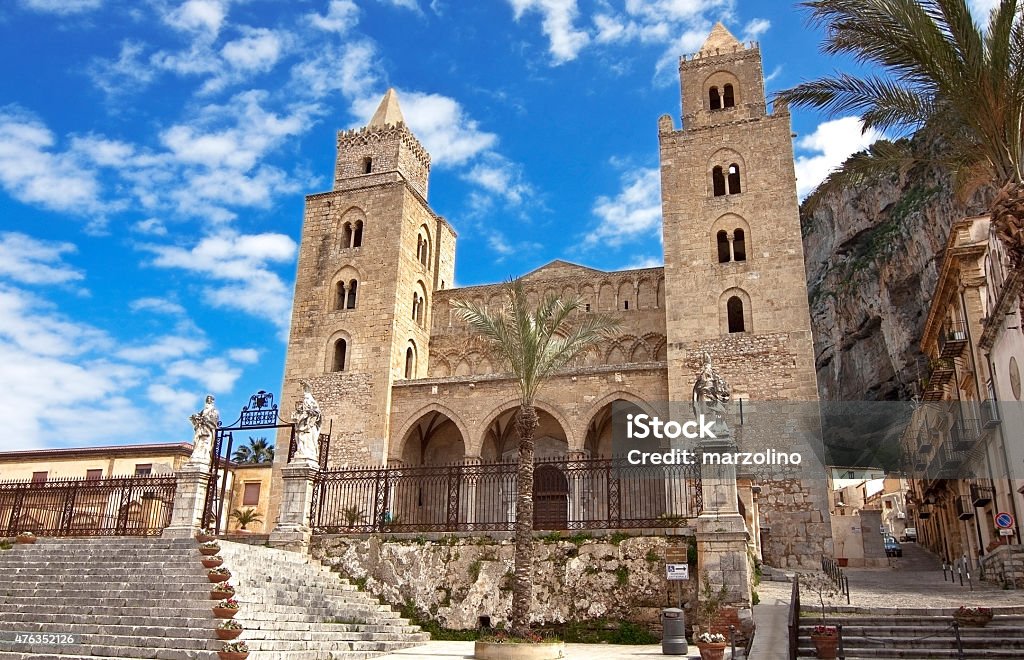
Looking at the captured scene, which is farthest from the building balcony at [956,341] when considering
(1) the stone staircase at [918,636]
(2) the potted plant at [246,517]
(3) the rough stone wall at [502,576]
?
(2) the potted plant at [246,517]

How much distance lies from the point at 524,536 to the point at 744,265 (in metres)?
15.0

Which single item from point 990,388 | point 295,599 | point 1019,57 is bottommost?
point 295,599

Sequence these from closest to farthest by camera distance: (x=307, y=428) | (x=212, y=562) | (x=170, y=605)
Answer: (x=170, y=605) < (x=212, y=562) < (x=307, y=428)

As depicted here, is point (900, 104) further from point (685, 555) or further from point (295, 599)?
point (295, 599)

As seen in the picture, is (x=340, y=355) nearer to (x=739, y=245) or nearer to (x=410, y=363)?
(x=410, y=363)

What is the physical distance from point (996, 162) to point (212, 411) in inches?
556

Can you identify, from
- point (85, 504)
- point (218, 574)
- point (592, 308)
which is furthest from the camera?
point (592, 308)

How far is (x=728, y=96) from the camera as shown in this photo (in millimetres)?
28281

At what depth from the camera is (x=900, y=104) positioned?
35.2 feet

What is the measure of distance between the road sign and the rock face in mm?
26742

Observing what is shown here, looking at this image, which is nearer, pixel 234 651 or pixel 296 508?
pixel 234 651

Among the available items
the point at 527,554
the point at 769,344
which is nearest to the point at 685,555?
the point at 527,554

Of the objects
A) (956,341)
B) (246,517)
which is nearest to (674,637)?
(956,341)

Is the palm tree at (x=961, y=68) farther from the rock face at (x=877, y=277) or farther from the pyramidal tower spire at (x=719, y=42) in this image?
the rock face at (x=877, y=277)
